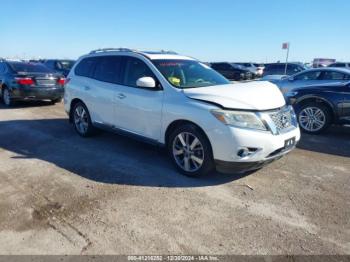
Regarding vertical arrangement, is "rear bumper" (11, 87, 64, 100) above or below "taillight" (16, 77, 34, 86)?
below

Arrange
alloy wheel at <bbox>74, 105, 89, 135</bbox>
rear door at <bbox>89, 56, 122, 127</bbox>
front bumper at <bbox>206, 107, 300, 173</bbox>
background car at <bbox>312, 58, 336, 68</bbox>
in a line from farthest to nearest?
background car at <bbox>312, 58, 336, 68</bbox>
alloy wheel at <bbox>74, 105, 89, 135</bbox>
rear door at <bbox>89, 56, 122, 127</bbox>
front bumper at <bbox>206, 107, 300, 173</bbox>

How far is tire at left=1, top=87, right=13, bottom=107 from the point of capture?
10438mm

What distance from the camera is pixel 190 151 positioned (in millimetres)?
4434

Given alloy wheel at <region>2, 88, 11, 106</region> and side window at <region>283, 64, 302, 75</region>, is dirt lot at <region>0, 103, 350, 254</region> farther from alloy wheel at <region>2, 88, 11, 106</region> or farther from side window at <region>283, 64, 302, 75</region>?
side window at <region>283, 64, 302, 75</region>

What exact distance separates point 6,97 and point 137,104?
7729mm

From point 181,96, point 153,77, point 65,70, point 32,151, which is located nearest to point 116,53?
point 153,77

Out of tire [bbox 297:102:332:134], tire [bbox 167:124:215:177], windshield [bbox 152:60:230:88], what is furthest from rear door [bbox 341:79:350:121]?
tire [bbox 167:124:215:177]

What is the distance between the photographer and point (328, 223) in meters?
3.32

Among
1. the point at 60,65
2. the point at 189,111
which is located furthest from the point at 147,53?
the point at 60,65

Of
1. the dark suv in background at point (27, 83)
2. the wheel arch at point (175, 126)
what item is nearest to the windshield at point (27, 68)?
the dark suv in background at point (27, 83)

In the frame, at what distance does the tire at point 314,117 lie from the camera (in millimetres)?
7121

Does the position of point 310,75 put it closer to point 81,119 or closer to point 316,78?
point 316,78

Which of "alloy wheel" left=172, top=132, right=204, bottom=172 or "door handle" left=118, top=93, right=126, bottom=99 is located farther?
"door handle" left=118, top=93, right=126, bottom=99

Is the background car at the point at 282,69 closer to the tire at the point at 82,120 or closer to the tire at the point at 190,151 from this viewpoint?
Answer: the tire at the point at 82,120
